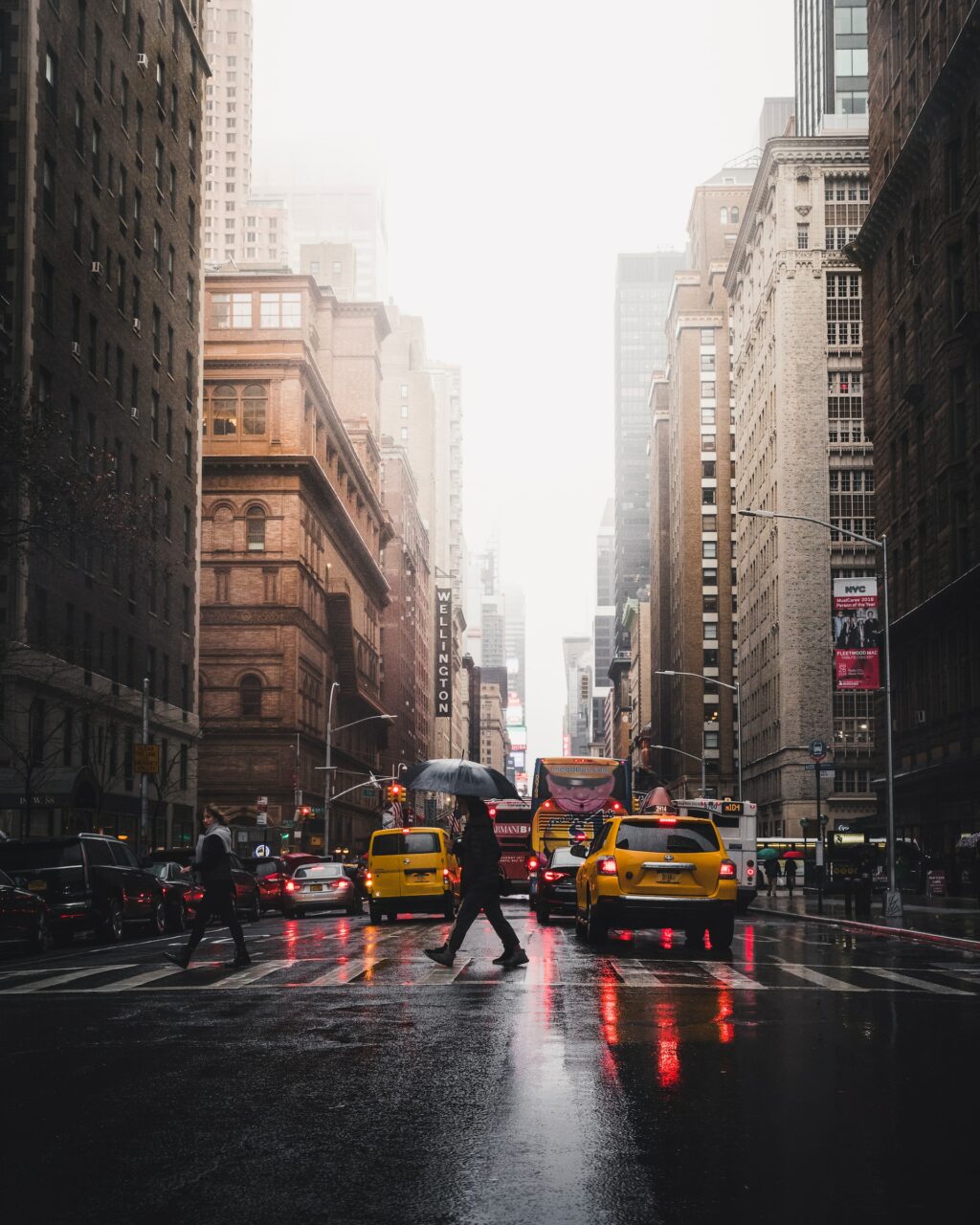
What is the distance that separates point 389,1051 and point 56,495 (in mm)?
22029

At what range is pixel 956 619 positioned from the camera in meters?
49.5

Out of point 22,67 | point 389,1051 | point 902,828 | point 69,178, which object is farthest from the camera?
point 902,828

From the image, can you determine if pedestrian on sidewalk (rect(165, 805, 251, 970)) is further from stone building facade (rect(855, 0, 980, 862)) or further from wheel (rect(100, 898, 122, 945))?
stone building facade (rect(855, 0, 980, 862))

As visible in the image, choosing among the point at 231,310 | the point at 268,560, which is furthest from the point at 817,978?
the point at 231,310

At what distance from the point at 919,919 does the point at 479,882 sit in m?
18.3

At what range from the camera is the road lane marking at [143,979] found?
50.8 feet

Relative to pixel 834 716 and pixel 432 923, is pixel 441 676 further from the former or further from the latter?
pixel 432 923

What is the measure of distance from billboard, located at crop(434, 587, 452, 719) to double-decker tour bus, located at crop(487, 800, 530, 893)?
129517mm

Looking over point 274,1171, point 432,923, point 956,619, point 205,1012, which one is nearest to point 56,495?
point 432,923

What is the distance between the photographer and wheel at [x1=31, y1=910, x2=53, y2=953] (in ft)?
74.3

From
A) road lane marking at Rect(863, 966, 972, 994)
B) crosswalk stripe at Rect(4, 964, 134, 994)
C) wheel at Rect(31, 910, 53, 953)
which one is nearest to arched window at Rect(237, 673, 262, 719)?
wheel at Rect(31, 910, 53, 953)

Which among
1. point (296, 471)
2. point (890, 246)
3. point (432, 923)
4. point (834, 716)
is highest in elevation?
point (890, 246)

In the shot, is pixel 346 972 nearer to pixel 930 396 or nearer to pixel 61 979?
pixel 61 979

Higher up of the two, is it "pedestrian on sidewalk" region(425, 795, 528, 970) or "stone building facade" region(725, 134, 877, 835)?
"stone building facade" region(725, 134, 877, 835)
